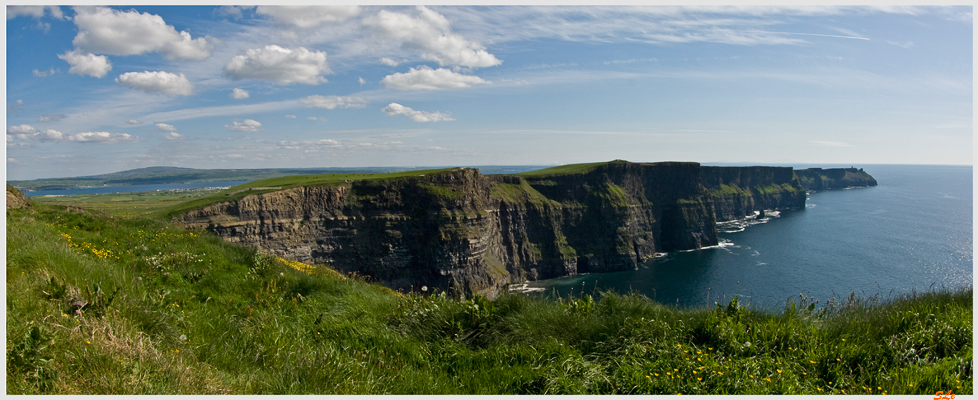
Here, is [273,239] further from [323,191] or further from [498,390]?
[498,390]

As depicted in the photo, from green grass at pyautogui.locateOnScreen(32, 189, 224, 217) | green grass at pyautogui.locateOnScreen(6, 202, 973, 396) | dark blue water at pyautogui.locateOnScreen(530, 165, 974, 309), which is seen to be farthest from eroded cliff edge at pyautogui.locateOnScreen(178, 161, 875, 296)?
green grass at pyautogui.locateOnScreen(6, 202, 973, 396)

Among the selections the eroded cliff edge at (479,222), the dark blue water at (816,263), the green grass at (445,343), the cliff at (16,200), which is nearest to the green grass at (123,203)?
the cliff at (16,200)

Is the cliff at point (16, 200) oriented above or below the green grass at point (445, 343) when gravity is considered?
above

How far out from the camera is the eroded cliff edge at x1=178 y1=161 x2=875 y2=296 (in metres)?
70.0

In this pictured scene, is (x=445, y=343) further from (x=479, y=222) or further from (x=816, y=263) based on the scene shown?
(x=816, y=263)

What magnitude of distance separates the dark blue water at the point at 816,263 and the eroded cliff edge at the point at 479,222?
333 inches

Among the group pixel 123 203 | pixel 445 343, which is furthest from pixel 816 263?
pixel 123 203

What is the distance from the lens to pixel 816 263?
87.5 meters

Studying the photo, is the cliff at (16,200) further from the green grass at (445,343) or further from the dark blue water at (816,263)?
the dark blue water at (816,263)

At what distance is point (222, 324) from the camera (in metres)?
6.78

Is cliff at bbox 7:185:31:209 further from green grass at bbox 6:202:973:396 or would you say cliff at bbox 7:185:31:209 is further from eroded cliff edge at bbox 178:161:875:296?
eroded cliff edge at bbox 178:161:875:296

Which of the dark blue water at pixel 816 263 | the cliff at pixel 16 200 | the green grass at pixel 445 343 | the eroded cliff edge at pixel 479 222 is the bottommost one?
the dark blue water at pixel 816 263

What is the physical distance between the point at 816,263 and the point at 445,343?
106112mm

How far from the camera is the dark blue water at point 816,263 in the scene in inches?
2788
